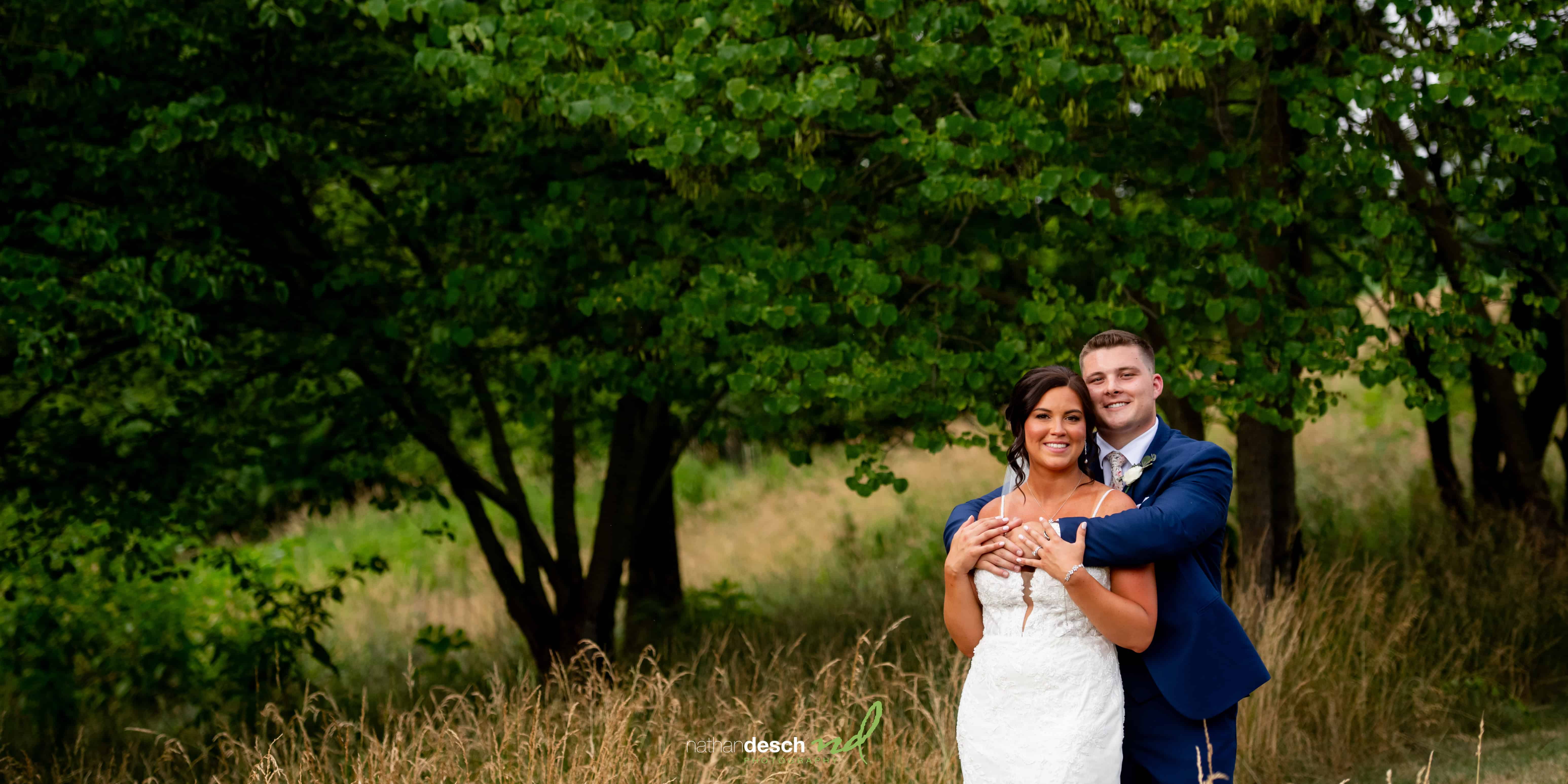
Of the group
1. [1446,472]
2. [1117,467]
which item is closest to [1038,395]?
[1117,467]

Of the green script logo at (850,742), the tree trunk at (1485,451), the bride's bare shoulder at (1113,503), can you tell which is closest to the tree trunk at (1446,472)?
the tree trunk at (1485,451)

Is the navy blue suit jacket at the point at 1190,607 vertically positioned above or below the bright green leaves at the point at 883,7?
below

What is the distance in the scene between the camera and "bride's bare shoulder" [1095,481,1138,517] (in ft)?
9.12

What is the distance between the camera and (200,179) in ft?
22.0

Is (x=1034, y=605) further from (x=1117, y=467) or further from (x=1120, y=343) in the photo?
(x=1120, y=343)

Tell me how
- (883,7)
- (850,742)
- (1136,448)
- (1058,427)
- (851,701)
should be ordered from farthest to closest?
(883,7) < (851,701) < (850,742) < (1136,448) < (1058,427)

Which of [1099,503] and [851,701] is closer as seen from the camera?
[1099,503]

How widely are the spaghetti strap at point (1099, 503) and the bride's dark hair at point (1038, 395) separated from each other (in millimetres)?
118

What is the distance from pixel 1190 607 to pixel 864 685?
3622 millimetres

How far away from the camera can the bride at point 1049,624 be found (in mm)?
2746

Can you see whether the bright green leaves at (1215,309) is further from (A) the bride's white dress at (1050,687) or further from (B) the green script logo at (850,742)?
(A) the bride's white dress at (1050,687)

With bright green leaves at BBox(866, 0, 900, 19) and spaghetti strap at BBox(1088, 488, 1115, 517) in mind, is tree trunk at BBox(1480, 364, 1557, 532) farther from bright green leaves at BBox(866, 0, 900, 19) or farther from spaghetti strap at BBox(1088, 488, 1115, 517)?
spaghetti strap at BBox(1088, 488, 1115, 517)

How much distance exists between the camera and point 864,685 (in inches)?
247

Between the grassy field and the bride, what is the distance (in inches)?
26.1
